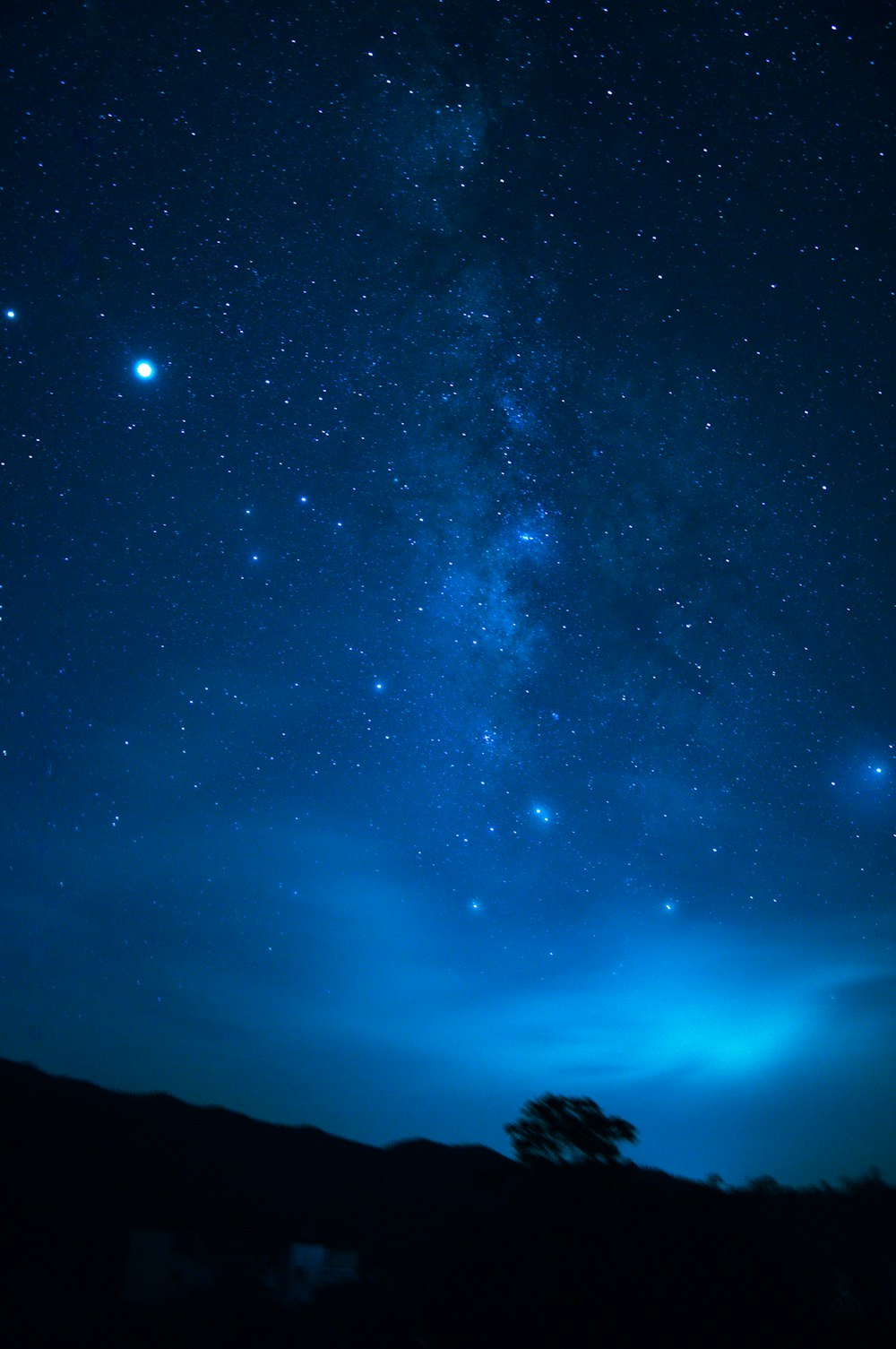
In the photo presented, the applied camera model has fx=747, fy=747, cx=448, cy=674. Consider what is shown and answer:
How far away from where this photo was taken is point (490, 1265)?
467 inches

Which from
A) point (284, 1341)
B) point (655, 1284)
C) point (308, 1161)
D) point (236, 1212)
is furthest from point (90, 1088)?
point (655, 1284)

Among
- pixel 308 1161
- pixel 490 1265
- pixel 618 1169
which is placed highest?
pixel 618 1169

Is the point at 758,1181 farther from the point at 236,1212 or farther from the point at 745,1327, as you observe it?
the point at 236,1212

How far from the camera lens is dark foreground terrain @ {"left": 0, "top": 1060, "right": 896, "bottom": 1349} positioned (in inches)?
416

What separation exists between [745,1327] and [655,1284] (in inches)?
49.8

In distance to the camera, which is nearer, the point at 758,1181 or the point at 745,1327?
the point at 745,1327

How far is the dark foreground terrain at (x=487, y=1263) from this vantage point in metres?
10.6

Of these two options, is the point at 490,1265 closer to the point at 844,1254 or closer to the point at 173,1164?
the point at 844,1254

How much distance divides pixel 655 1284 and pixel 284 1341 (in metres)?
6.72

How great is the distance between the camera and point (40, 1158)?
2223 cm

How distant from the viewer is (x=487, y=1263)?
1196 cm

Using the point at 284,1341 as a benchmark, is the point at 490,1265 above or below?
above

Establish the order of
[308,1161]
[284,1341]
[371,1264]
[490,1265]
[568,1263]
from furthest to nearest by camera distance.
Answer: [308,1161]
[371,1264]
[284,1341]
[490,1265]
[568,1263]

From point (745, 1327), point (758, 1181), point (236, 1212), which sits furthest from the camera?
point (236, 1212)
